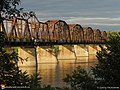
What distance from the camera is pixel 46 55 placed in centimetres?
12850

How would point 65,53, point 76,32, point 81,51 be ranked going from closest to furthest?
point 65,53 < point 81,51 < point 76,32

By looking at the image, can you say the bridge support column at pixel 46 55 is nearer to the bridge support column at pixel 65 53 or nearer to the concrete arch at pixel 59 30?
the concrete arch at pixel 59 30

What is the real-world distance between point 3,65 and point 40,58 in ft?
382

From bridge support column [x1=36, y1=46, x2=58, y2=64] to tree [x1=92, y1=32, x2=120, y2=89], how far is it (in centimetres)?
10892

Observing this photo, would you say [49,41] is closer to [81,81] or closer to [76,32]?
[76,32]

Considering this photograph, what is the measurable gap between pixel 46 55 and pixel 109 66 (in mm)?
112099

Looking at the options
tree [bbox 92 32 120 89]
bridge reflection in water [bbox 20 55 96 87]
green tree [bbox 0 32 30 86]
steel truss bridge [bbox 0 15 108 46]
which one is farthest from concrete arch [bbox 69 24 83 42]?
green tree [bbox 0 32 30 86]

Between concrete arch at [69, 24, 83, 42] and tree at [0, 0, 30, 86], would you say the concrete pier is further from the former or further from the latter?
tree at [0, 0, 30, 86]

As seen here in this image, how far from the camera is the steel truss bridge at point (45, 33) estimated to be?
102906 millimetres

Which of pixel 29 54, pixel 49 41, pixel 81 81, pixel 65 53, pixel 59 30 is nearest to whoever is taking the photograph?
pixel 81 81

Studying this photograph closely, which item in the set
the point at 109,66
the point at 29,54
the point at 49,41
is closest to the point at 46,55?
the point at 49,41

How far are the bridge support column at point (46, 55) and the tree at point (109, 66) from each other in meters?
109

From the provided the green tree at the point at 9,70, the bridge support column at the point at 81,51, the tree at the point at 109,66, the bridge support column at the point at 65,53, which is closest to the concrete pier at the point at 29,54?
the bridge support column at the point at 65,53

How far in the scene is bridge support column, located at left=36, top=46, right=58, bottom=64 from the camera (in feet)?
418
